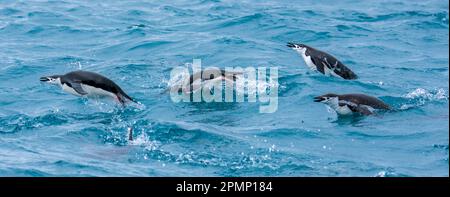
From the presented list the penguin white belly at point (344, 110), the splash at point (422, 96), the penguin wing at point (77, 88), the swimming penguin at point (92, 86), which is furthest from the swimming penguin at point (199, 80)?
the splash at point (422, 96)

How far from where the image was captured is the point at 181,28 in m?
22.7

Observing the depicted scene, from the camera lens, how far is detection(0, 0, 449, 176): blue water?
11.3 meters

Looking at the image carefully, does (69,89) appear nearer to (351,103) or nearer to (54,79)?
(54,79)

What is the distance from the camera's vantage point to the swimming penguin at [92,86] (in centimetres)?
1398

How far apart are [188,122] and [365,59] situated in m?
6.89

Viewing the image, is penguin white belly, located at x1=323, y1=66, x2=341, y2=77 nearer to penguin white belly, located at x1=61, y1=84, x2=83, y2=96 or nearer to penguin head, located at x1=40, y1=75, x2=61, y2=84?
penguin white belly, located at x1=61, y1=84, x2=83, y2=96

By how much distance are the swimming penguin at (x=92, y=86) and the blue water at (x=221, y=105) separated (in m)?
0.28

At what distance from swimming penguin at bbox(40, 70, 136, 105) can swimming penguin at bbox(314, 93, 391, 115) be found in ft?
10.4

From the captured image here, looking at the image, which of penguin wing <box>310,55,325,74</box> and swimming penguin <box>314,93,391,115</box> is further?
penguin wing <box>310,55,325,74</box>

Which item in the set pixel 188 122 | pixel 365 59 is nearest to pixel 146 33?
pixel 365 59

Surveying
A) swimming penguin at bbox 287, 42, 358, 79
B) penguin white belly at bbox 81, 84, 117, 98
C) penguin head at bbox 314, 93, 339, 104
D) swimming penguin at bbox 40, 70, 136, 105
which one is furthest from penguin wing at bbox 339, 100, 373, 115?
penguin white belly at bbox 81, 84, 117, 98

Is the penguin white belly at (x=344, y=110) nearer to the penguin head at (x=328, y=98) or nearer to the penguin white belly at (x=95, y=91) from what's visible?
the penguin head at (x=328, y=98)

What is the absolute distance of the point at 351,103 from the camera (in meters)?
13.7
